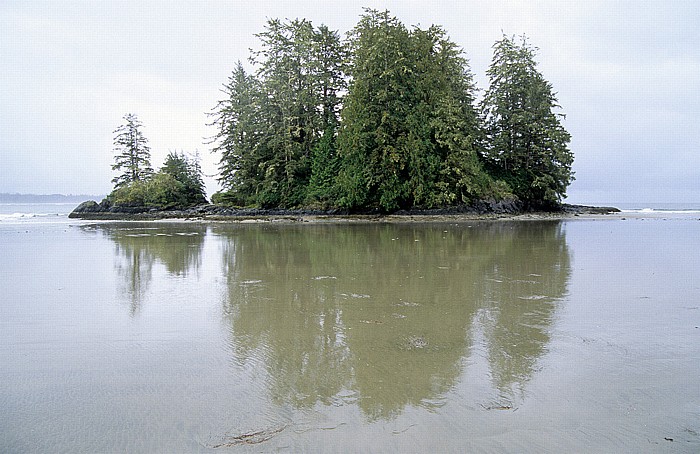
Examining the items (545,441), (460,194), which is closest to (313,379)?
(545,441)

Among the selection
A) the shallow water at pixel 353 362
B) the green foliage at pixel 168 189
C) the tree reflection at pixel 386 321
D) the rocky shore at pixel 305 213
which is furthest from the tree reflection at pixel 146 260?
the green foliage at pixel 168 189

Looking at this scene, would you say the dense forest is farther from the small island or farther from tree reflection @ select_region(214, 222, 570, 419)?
tree reflection @ select_region(214, 222, 570, 419)

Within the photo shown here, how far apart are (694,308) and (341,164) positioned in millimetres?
27162

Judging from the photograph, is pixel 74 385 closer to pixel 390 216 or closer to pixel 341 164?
pixel 390 216

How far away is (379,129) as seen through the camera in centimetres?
2908

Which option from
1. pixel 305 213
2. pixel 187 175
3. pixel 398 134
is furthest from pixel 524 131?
pixel 187 175

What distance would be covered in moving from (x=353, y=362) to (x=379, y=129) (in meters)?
26.5

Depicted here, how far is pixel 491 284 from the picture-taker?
681 cm

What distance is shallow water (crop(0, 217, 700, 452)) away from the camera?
2547 millimetres

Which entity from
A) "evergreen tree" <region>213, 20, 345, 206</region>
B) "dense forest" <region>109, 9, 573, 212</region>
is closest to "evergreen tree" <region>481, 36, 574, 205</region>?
"dense forest" <region>109, 9, 573, 212</region>

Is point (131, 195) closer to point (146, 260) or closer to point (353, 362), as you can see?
point (146, 260)

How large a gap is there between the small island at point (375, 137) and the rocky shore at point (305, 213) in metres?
0.14

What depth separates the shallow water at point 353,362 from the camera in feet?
8.36

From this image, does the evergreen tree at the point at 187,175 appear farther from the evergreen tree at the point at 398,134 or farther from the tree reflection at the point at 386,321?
the tree reflection at the point at 386,321
